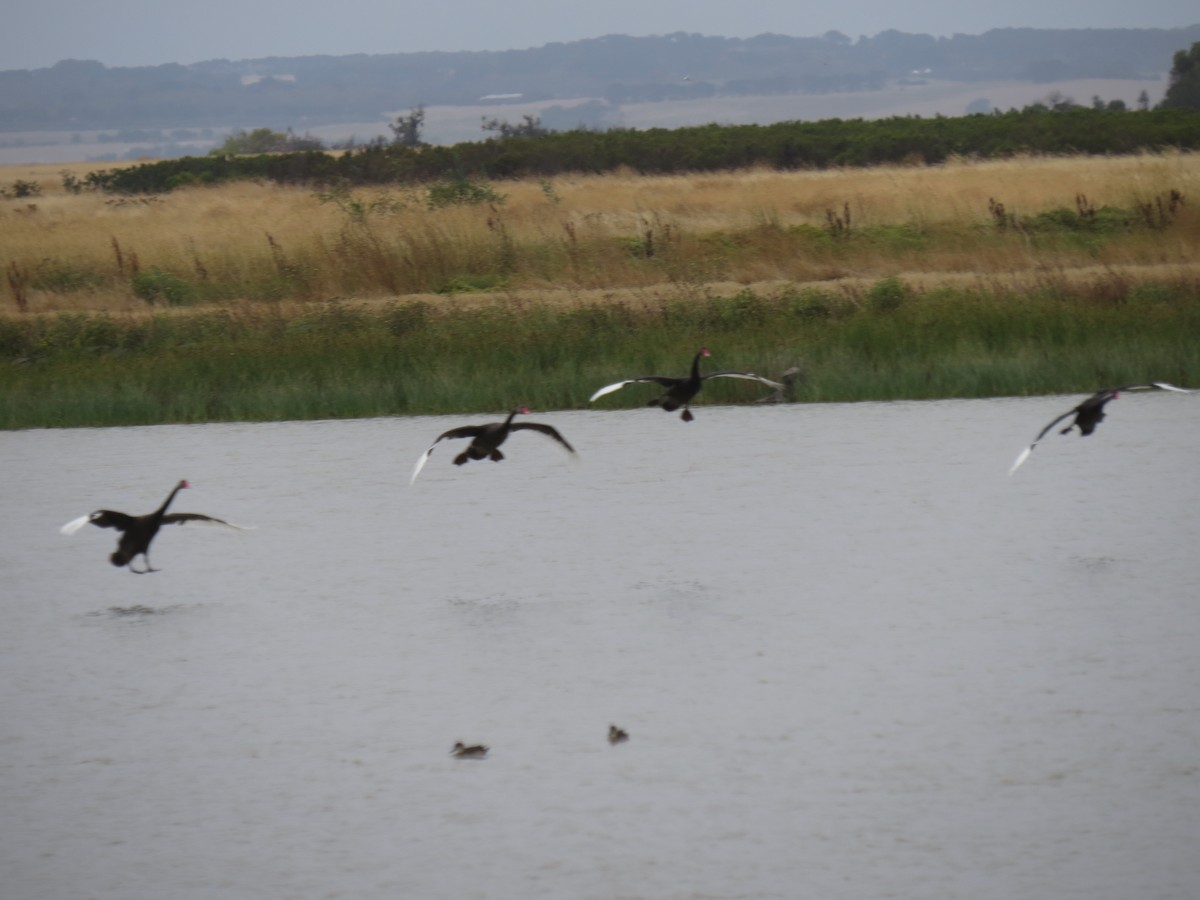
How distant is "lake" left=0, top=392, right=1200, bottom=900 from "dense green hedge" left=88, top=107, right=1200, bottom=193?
25501 millimetres

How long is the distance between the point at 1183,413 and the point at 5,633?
10.4m

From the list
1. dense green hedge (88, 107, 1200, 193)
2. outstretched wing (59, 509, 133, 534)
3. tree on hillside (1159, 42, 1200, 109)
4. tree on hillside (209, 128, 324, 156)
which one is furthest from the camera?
tree on hillside (209, 128, 324, 156)

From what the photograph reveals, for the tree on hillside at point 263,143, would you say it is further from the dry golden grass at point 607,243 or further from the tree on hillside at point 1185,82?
the dry golden grass at point 607,243

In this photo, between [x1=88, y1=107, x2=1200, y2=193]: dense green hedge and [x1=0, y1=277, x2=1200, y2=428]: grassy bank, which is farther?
[x1=88, y1=107, x2=1200, y2=193]: dense green hedge

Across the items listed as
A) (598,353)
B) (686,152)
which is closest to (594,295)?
(598,353)

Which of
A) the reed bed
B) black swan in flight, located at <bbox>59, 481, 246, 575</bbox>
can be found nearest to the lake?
black swan in flight, located at <bbox>59, 481, 246, 575</bbox>

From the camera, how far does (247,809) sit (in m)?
7.88

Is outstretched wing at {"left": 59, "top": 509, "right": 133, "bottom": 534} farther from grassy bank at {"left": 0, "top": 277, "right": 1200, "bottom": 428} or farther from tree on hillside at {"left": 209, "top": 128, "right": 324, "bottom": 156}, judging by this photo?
tree on hillside at {"left": 209, "top": 128, "right": 324, "bottom": 156}

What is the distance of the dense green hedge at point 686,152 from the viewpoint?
42.3 metres

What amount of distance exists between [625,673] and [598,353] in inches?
345

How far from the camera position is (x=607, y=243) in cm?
2516

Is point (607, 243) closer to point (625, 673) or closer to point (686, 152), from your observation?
point (625, 673)

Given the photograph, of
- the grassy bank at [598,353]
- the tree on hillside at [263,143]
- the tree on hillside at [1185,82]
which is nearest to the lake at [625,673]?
the grassy bank at [598,353]

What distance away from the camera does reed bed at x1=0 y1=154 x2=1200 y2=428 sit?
17.3 m
